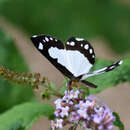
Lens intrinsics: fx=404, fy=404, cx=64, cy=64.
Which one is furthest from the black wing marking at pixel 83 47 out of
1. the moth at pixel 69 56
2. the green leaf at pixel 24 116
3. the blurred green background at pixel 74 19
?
the blurred green background at pixel 74 19

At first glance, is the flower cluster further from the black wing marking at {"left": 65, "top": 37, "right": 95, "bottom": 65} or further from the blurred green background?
the blurred green background

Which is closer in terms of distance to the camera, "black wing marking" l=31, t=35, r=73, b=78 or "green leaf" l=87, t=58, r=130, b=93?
"black wing marking" l=31, t=35, r=73, b=78

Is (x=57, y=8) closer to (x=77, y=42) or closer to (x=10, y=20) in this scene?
(x=10, y=20)

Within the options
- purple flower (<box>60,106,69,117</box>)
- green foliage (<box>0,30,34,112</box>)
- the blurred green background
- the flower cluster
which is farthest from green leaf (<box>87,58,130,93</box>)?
the blurred green background

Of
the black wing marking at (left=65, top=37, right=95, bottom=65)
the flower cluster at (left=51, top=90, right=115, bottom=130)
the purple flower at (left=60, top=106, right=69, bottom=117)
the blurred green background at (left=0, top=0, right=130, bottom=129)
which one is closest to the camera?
the flower cluster at (left=51, top=90, right=115, bottom=130)

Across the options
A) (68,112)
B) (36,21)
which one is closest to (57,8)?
(36,21)

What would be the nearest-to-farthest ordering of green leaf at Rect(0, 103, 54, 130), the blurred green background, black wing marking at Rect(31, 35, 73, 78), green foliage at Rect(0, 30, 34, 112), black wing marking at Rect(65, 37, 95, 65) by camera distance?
black wing marking at Rect(31, 35, 73, 78) < black wing marking at Rect(65, 37, 95, 65) < green leaf at Rect(0, 103, 54, 130) < green foliage at Rect(0, 30, 34, 112) < the blurred green background

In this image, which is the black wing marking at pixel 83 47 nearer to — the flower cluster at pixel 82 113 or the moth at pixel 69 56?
the moth at pixel 69 56
